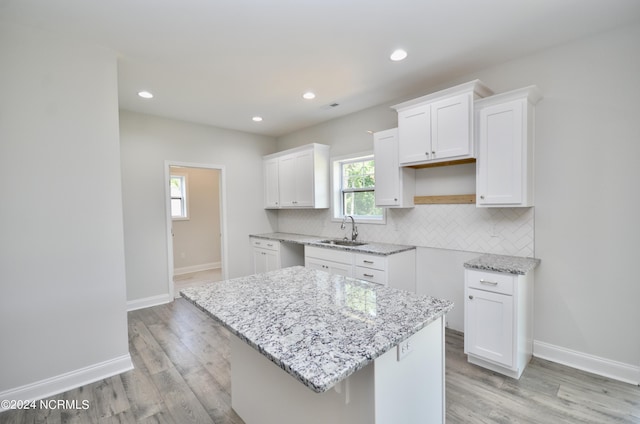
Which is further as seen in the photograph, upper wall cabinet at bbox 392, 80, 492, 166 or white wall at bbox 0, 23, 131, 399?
upper wall cabinet at bbox 392, 80, 492, 166

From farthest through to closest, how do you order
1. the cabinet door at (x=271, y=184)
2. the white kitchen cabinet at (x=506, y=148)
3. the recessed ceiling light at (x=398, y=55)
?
the cabinet door at (x=271, y=184) → the recessed ceiling light at (x=398, y=55) → the white kitchen cabinet at (x=506, y=148)

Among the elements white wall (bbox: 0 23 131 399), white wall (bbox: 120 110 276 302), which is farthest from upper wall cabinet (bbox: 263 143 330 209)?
white wall (bbox: 0 23 131 399)

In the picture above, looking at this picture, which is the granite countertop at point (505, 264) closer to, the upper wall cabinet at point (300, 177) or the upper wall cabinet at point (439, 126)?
the upper wall cabinet at point (439, 126)

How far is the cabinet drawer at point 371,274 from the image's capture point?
3.11 meters

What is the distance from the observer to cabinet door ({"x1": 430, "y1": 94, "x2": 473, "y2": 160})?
102 inches

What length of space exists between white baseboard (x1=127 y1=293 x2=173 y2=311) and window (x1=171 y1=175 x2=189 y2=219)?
7.66ft

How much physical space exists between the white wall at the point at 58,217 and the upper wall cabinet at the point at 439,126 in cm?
273

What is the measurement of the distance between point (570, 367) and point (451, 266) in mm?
1210

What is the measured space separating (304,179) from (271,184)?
3.12 ft

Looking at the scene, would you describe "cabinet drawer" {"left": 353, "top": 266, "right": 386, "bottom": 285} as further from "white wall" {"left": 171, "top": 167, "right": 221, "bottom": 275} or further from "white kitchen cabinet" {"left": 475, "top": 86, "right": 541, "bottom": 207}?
"white wall" {"left": 171, "top": 167, "right": 221, "bottom": 275}

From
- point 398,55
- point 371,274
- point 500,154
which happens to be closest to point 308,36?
point 398,55

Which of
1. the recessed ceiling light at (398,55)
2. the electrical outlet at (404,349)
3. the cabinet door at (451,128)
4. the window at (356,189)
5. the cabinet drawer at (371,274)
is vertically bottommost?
the cabinet drawer at (371,274)

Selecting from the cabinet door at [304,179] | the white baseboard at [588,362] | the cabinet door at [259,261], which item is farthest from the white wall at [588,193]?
the cabinet door at [259,261]

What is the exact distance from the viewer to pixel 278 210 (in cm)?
562
